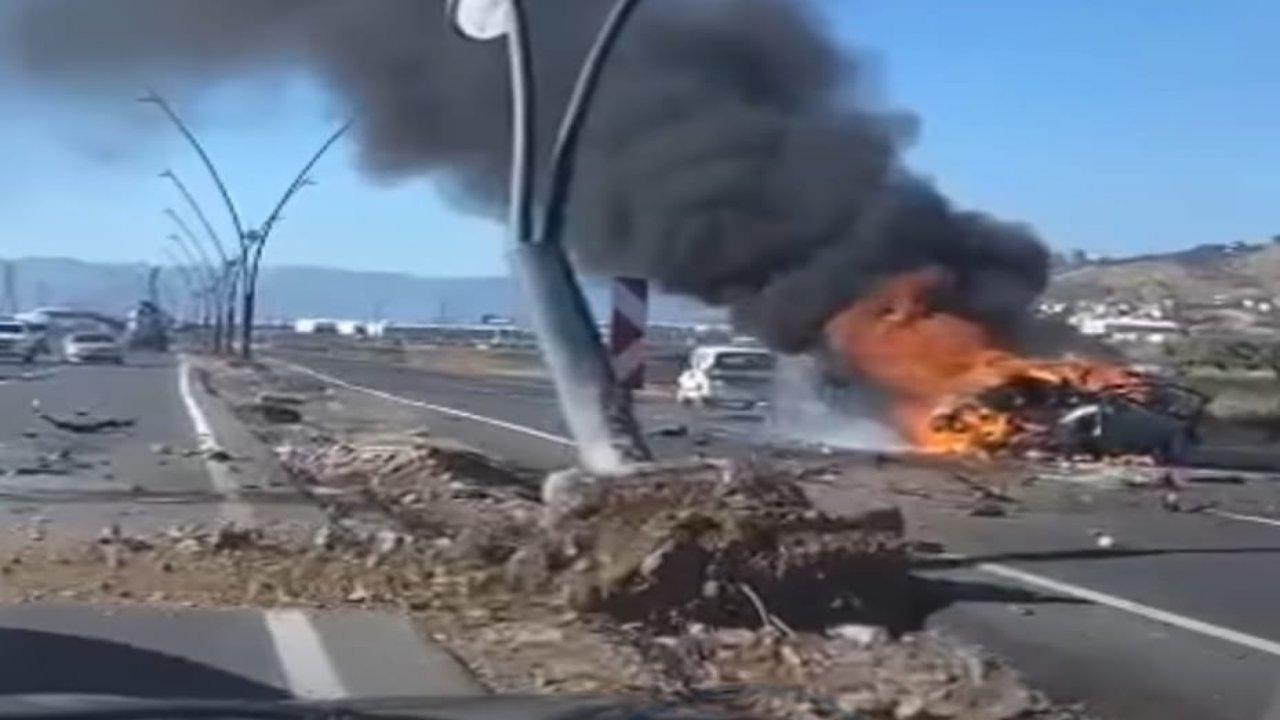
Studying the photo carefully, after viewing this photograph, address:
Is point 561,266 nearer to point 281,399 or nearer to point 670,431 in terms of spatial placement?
point 670,431

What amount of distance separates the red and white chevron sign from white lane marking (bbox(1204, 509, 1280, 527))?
7.81 metres

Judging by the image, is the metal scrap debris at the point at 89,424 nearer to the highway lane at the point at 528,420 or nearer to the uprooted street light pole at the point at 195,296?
the highway lane at the point at 528,420

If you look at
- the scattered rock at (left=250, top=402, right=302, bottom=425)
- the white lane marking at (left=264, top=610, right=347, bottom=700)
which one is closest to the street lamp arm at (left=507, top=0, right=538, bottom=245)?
the white lane marking at (left=264, top=610, right=347, bottom=700)

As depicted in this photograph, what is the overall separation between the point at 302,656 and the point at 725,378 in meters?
38.5

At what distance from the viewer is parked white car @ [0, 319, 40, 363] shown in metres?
79.0

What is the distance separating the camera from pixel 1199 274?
103875 millimetres

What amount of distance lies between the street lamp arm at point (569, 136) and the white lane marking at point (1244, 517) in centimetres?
821

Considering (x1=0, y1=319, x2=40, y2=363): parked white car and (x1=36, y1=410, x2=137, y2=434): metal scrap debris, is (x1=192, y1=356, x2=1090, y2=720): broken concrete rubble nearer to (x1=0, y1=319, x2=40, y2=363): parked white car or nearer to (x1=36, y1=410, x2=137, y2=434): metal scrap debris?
(x1=36, y1=410, x2=137, y2=434): metal scrap debris

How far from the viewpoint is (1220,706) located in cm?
1037

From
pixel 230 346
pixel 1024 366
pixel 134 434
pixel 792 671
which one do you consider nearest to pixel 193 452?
pixel 134 434

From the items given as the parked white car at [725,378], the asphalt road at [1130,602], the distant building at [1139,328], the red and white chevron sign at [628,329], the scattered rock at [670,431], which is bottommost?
the scattered rock at [670,431]

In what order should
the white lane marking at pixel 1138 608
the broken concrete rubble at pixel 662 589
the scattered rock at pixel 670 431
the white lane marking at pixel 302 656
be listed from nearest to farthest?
the white lane marking at pixel 302 656 < the broken concrete rubble at pixel 662 589 < the white lane marking at pixel 1138 608 < the scattered rock at pixel 670 431

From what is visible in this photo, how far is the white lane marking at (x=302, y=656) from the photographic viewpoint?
906 cm

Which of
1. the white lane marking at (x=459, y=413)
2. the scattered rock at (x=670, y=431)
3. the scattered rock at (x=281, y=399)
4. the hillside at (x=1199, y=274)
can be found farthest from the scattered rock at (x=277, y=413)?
the hillside at (x=1199, y=274)
